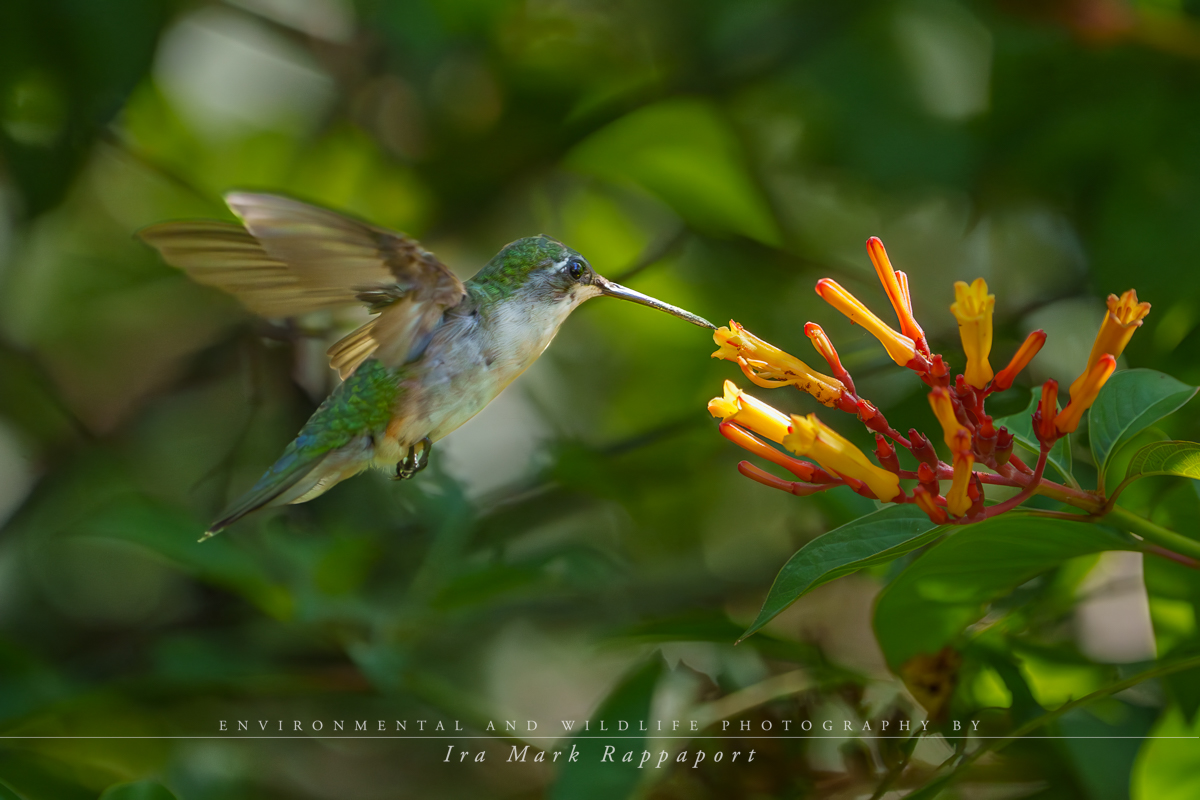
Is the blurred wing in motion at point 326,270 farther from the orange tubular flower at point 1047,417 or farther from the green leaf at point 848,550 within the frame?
the orange tubular flower at point 1047,417

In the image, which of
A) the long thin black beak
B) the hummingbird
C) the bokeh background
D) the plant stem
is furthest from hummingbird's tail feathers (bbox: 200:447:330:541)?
the plant stem

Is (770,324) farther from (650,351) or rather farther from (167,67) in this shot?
(167,67)

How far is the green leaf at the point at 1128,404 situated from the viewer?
1.09 metres

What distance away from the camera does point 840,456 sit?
1070mm

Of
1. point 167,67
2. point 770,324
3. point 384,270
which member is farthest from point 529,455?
point 167,67

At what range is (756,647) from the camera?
5.30 feet

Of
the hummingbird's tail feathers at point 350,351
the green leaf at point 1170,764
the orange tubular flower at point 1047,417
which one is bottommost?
the green leaf at point 1170,764

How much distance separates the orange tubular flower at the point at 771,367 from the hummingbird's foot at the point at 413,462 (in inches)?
20.7

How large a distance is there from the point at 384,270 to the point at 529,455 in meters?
1.18

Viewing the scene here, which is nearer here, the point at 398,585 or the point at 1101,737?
the point at 1101,737

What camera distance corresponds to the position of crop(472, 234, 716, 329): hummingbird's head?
1451mm

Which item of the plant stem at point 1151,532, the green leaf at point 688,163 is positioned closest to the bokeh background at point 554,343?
the green leaf at point 688,163

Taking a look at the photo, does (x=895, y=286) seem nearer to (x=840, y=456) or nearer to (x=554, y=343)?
(x=840, y=456)

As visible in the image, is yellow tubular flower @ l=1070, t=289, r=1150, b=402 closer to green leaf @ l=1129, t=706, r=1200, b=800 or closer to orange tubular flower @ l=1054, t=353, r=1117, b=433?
orange tubular flower @ l=1054, t=353, r=1117, b=433
